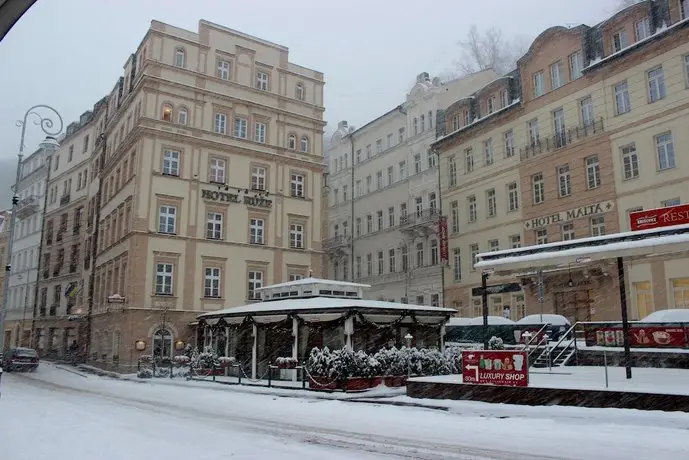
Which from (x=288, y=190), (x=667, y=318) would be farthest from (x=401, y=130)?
(x=667, y=318)

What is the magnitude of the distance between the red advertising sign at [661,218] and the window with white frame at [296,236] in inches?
1133

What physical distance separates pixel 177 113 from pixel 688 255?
98.4 ft

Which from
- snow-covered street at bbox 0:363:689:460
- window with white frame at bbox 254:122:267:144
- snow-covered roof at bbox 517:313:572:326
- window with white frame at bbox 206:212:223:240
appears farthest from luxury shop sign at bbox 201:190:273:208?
snow-covered street at bbox 0:363:689:460

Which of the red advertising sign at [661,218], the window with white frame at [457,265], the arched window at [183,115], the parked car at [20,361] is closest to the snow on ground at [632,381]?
the red advertising sign at [661,218]

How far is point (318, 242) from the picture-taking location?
144ft

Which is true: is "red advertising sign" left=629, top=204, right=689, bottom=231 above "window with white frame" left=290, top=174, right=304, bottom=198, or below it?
below

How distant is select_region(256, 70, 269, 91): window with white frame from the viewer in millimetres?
43125

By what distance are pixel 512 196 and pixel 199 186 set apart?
19.8 meters

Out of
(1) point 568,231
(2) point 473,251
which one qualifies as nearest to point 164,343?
(2) point 473,251

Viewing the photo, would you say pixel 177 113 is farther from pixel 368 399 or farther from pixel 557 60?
pixel 368 399

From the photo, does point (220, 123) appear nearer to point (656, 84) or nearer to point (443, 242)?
point (443, 242)

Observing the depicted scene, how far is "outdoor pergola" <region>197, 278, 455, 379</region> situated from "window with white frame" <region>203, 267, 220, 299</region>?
4896mm

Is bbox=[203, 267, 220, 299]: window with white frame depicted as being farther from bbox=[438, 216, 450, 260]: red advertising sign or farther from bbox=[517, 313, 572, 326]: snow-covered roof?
bbox=[517, 313, 572, 326]: snow-covered roof

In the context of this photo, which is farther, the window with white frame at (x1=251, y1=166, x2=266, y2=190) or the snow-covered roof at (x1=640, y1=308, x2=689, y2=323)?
the window with white frame at (x1=251, y1=166, x2=266, y2=190)
